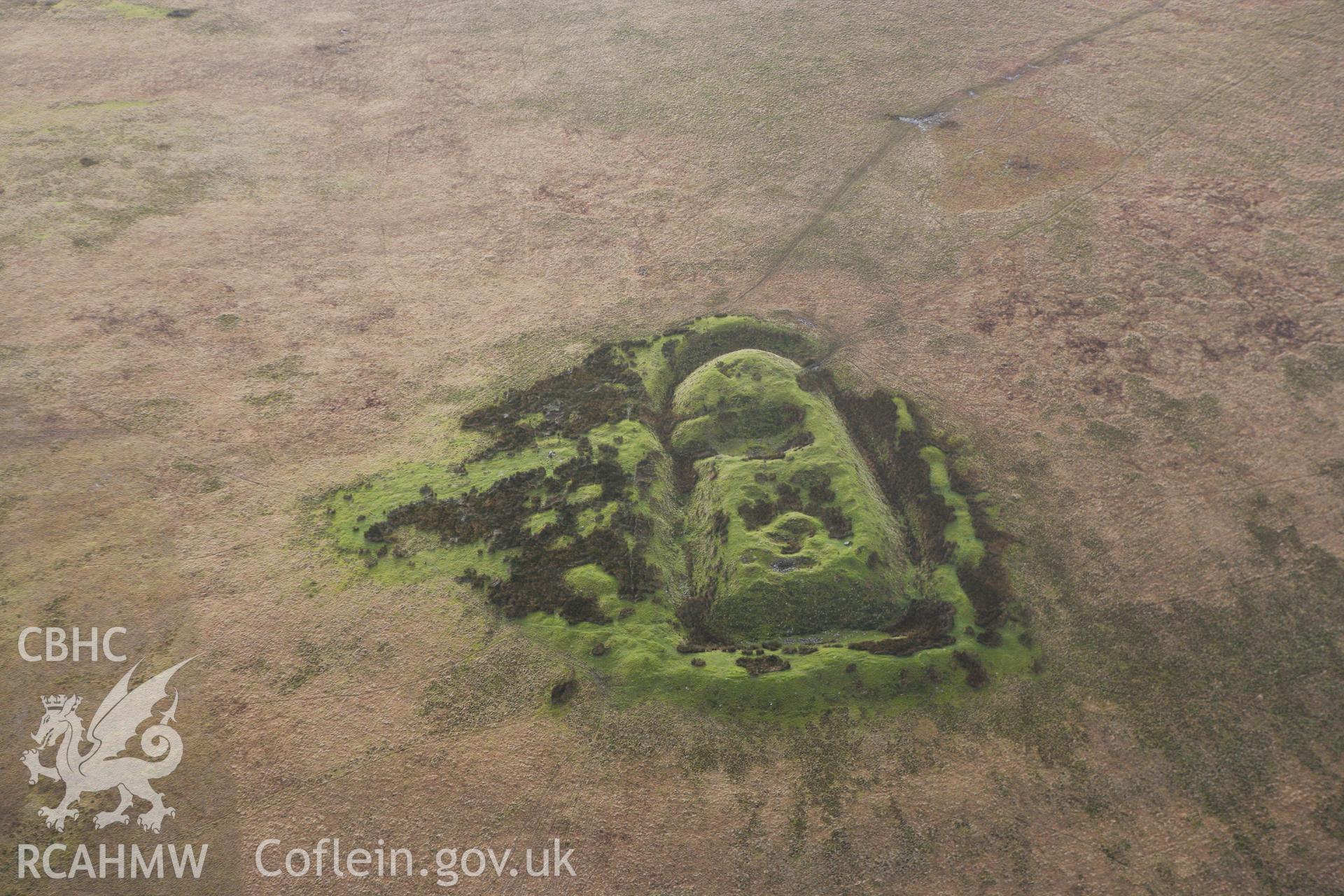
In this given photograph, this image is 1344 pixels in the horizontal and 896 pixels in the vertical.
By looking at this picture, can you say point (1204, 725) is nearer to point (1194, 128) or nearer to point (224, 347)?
point (1194, 128)

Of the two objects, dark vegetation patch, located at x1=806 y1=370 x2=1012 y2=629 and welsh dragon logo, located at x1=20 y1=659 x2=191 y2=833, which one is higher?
dark vegetation patch, located at x1=806 y1=370 x2=1012 y2=629

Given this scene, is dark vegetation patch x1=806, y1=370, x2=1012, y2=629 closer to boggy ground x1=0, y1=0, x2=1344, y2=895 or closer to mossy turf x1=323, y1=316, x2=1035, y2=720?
mossy turf x1=323, y1=316, x2=1035, y2=720

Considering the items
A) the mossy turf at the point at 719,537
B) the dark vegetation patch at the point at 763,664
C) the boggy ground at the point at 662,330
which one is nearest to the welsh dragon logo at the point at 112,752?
the boggy ground at the point at 662,330

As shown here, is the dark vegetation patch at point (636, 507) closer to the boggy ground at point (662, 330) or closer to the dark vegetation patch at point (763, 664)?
the dark vegetation patch at point (763, 664)

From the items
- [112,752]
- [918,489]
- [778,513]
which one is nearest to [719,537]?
[778,513]

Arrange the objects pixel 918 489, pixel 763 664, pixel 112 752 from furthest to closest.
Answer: pixel 918 489 < pixel 763 664 < pixel 112 752

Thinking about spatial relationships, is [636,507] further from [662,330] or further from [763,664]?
[662,330]

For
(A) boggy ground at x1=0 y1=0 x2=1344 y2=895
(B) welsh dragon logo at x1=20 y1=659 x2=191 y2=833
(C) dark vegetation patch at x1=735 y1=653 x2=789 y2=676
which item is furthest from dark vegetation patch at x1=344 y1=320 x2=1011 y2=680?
(B) welsh dragon logo at x1=20 y1=659 x2=191 y2=833

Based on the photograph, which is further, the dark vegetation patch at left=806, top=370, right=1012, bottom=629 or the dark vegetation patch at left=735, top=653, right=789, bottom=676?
the dark vegetation patch at left=806, top=370, right=1012, bottom=629
